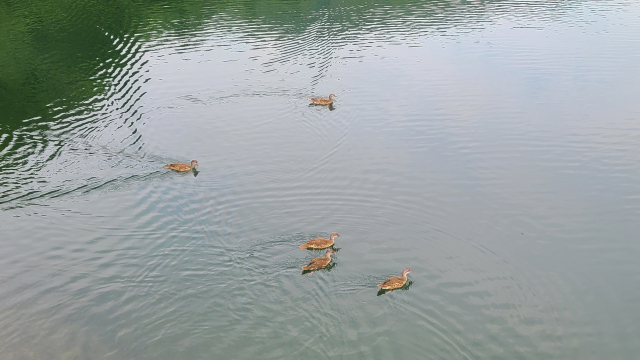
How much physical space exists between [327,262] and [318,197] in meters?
3.39

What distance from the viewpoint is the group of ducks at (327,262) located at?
468 inches

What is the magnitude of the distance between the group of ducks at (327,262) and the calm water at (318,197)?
0.72ft

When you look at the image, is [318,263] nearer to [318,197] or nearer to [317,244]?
[317,244]

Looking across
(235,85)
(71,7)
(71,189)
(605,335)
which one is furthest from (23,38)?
(605,335)

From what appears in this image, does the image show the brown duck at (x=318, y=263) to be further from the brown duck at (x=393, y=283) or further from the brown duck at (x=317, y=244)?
the brown duck at (x=393, y=283)

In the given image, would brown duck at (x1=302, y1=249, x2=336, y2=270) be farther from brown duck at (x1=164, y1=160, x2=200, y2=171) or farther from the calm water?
Answer: brown duck at (x1=164, y1=160, x2=200, y2=171)

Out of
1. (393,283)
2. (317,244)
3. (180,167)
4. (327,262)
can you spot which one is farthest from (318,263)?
(180,167)

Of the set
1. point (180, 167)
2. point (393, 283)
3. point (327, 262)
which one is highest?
point (180, 167)

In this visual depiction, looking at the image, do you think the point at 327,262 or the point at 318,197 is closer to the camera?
the point at 327,262

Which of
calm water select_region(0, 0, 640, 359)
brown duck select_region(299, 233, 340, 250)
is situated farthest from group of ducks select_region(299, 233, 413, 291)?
calm water select_region(0, 0, 640, 359)

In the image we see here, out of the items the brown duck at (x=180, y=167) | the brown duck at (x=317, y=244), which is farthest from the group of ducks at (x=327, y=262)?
the brown duck at (x=180, y=167)

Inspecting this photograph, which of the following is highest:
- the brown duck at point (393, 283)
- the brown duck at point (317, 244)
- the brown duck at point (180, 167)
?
the brown duck at point (180, 167)

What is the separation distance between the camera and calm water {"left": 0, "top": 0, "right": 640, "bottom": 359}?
36.2ft

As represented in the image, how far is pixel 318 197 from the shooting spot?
15.6m
